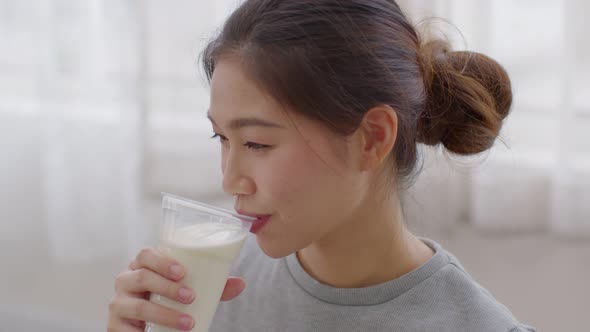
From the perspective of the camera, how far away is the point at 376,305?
3.49 feet

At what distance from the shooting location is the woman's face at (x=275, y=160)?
92 cm

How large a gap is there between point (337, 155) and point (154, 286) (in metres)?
0.28

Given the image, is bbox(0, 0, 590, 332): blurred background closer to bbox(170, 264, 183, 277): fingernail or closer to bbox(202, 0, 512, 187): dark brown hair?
bbox(202, 0, 512, 187): dark brown hair

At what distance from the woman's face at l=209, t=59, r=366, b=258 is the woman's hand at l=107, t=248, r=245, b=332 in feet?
0.41

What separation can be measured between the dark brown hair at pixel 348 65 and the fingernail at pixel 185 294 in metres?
0.26

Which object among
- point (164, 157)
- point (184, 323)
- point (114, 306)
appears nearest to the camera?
point (184, 323)

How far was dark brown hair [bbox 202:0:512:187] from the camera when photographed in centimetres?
91

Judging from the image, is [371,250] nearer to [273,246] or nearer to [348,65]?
[273,246]

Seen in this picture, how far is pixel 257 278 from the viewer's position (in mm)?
1198

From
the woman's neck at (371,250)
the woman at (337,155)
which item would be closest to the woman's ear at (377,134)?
the woman at (337,155)

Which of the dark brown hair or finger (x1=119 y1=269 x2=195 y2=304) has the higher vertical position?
the dark brown hair

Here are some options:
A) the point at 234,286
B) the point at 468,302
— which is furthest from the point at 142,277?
the point at 468,302

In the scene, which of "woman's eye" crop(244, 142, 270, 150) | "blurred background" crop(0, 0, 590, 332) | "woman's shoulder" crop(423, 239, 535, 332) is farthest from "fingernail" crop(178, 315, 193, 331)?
"blurred background" crop(0, 0, 590, 332)

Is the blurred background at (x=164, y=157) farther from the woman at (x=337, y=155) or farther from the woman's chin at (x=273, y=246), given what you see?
the woman's chin at (x=273, y=246)
